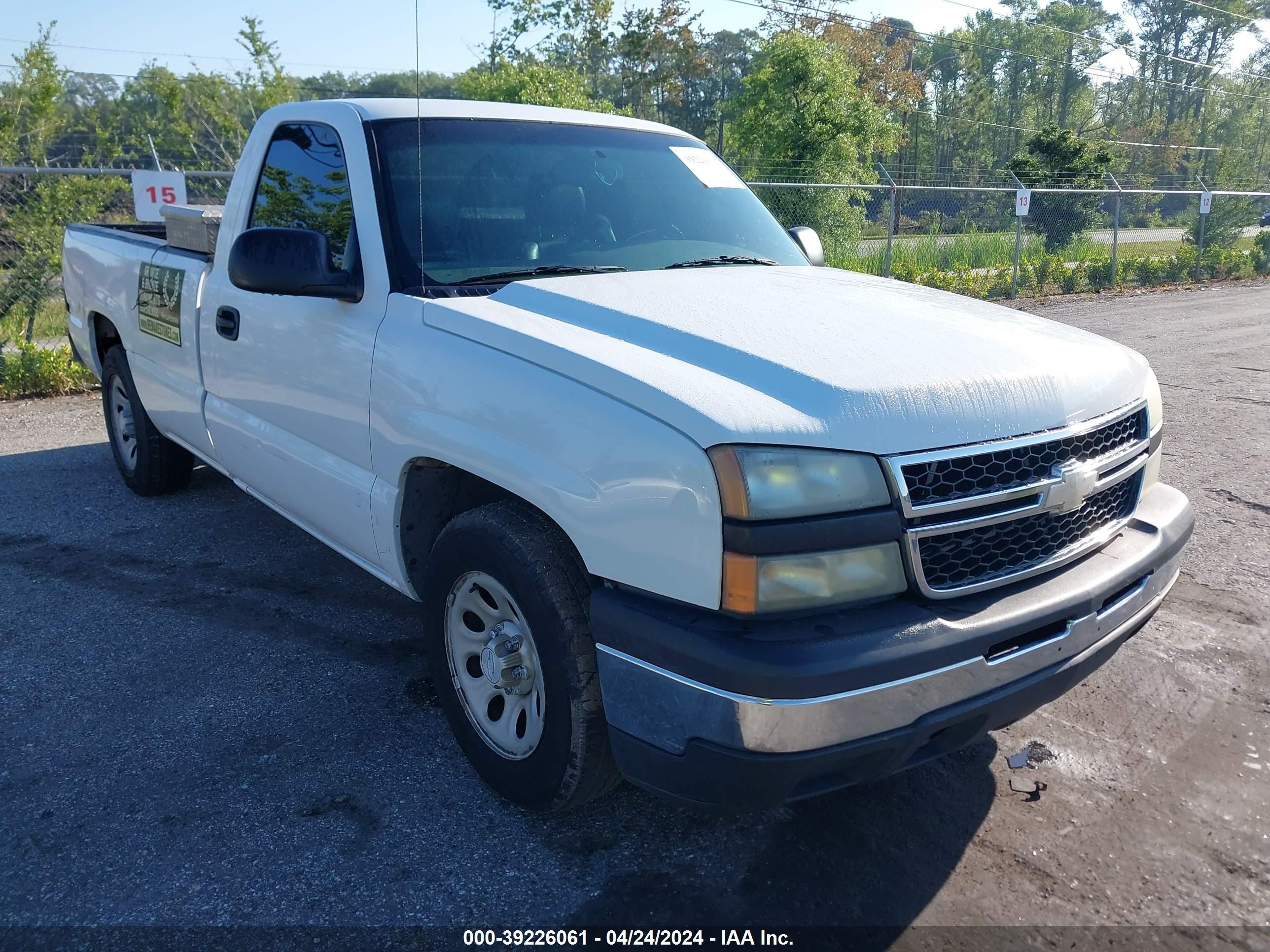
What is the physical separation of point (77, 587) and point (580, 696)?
124 inches

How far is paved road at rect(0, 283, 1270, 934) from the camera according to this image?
8.18 feet

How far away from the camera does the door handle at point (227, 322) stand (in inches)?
155

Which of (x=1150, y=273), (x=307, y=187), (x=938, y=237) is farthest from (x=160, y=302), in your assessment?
(x=1150, y=273)

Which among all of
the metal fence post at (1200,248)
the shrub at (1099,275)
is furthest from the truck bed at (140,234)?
the metal fence post at (1200,248)

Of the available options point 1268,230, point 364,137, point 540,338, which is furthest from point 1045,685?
point 1268,230

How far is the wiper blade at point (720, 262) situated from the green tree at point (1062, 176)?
19872 millimetres

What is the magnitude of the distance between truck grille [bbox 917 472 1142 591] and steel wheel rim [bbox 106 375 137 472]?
4860 millimetres

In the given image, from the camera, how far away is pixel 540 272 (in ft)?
10.6

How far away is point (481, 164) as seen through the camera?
3418mm

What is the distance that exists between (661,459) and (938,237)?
16449 mm

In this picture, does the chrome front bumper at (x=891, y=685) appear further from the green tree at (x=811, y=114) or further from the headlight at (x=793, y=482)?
the green tree at (x=811, y=114)

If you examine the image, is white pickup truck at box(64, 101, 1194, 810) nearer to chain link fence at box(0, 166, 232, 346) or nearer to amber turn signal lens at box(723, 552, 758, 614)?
amber turn signal lens at box(723, 552, 758, 614)

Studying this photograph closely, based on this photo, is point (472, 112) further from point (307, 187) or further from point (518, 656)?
point (518, 656)

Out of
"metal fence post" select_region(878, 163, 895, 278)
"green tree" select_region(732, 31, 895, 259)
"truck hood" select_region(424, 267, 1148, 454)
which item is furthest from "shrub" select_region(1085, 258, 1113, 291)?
"truck hood" select_region(424, 267, 1148, 454)
